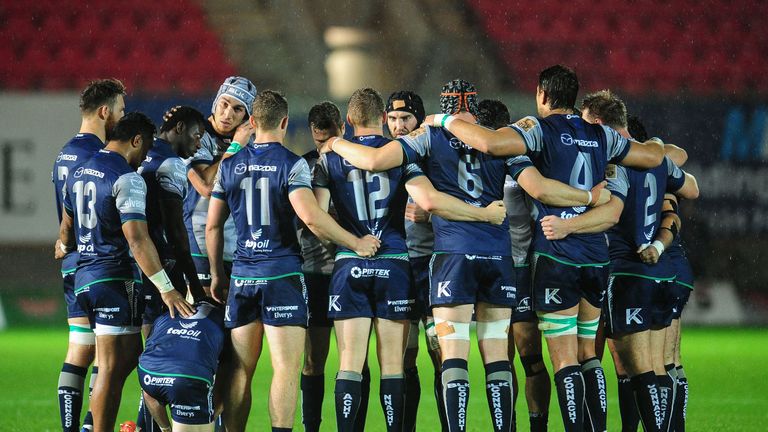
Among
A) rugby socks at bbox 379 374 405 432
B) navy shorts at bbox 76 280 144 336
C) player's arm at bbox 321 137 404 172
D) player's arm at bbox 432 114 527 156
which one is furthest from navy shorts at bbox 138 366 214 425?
player's arm at bbox 432 114 527 156

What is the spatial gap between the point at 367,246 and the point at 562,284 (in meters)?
1.36

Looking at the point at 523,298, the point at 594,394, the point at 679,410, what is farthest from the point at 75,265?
the point at 679,410

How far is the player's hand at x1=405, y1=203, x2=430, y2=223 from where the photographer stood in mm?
7375

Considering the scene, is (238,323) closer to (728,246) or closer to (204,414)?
(204,414)

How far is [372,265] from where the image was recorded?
666 centimetres

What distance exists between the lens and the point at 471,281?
648 centimetres

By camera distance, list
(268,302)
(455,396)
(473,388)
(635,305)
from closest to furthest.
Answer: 1. (455,396)
2. (268,302)
3. (635,305)
4. (473,388)

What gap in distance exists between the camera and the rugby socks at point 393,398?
657cm

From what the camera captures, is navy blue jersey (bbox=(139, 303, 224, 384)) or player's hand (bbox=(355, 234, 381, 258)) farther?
player's hand (bbox=(355, 234, 381, 258))

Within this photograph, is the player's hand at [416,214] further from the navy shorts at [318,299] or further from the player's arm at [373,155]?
the player's arm at [373,155]

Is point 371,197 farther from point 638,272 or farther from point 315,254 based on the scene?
point 638,272

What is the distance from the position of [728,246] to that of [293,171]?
12.3 metres

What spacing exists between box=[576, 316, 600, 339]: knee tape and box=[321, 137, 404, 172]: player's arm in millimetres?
1733

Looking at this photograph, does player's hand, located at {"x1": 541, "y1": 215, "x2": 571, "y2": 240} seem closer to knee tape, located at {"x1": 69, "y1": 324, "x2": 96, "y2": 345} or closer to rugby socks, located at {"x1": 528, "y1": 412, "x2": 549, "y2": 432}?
rugby socks, located at {"x1": 528, "y1": 412, "x2": 549, "y2": 432}
